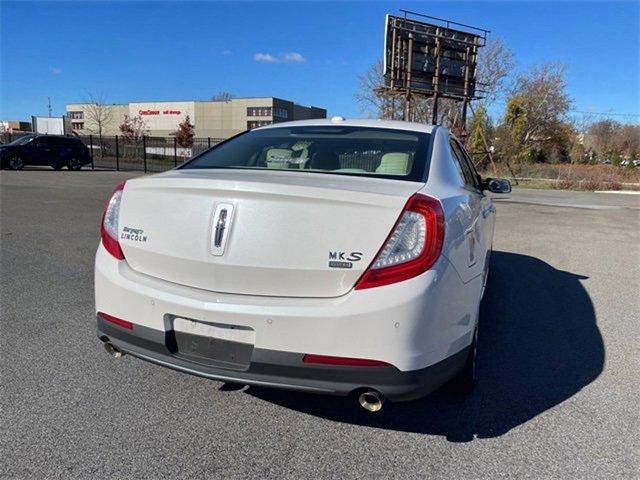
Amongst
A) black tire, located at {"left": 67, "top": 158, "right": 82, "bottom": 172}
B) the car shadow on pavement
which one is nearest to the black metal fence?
black tire, located at {"left": 67, "top": 158, "right": 82, "bottom": 172}

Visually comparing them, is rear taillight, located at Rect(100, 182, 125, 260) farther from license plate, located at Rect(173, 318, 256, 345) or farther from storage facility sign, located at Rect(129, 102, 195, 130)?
storage facility sign, located at Rect(129, 102, 195, 130)

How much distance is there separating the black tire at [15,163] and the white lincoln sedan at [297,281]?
23.5 metres

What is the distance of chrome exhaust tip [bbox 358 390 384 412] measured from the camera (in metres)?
2.22

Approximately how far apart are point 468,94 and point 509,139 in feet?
43.2

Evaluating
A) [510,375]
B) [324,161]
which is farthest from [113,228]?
[510,375]

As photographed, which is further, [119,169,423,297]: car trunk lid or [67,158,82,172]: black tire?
[67,158,82,172]: black tire

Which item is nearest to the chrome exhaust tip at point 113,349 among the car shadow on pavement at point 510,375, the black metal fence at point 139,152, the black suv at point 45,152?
the car shadow on pavement at point 510,375

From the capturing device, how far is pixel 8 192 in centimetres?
1344

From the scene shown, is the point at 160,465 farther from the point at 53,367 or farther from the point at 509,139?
Answer: the point at 509,139

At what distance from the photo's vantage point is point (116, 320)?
2.54 metres

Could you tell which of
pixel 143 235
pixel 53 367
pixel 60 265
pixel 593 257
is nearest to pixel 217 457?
pixel 143 235

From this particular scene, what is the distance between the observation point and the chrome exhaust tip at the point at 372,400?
2.22 meters

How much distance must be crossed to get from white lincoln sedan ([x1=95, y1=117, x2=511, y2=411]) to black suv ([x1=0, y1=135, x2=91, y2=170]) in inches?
923

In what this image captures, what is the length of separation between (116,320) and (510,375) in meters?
2.48
